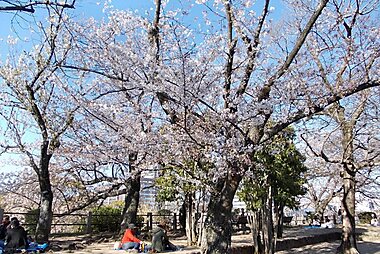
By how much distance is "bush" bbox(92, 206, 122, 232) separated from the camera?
1423 cm

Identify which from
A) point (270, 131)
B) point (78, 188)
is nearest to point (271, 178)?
point (270, 131)

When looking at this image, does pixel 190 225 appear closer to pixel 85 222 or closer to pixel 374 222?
pixel 85 222

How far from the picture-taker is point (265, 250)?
8.50 m

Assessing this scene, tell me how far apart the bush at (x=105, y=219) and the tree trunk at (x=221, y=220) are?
8.59 metres

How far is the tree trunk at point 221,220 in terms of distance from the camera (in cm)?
621

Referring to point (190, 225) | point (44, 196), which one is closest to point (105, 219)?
point (44, 196)

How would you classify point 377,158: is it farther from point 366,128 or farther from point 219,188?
point 219,188

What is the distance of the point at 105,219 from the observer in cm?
1446

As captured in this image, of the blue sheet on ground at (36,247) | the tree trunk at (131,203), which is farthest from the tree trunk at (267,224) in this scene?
the blue sheet on ground at (36,247)

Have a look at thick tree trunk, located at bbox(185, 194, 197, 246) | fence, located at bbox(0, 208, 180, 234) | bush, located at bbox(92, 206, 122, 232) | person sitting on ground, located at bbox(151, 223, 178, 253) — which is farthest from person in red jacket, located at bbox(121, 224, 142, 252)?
bush, located at bbox(92, 206, 122, 232)

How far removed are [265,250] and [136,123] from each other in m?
4.16

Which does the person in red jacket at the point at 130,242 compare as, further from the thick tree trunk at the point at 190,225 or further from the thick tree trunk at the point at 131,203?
the thick tree trunk at the point at 131,203

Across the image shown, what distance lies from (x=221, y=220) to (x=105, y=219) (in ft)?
30.4

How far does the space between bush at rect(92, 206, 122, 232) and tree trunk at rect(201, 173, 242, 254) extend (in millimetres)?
8585
